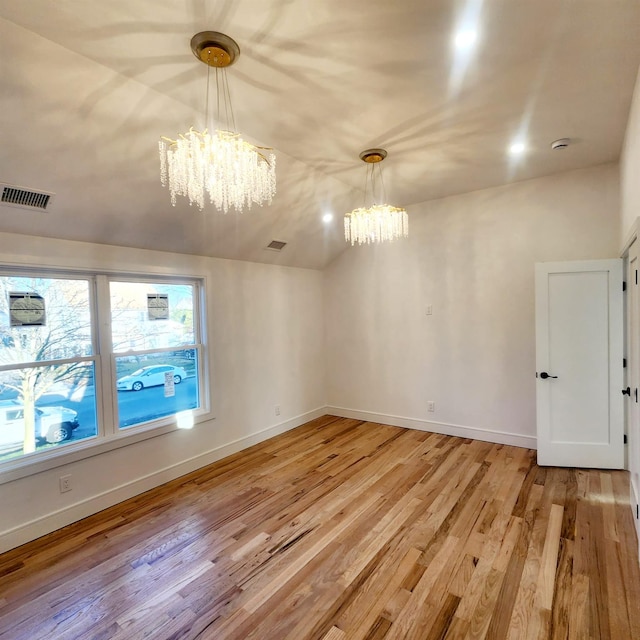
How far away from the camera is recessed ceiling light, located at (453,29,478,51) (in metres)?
A: 1.74

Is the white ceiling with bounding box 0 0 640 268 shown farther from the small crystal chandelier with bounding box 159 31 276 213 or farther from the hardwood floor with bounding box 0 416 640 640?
the hardwood floor with bounding box 0 416 640 640

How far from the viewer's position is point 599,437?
3441 mm

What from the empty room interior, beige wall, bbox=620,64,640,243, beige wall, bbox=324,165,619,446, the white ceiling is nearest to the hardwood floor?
the empty room interior

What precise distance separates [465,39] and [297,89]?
0.93 meters

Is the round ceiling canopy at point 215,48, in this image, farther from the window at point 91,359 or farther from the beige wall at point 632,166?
the beige wall at point 632,166

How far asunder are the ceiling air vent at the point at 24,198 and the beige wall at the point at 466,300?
359cm

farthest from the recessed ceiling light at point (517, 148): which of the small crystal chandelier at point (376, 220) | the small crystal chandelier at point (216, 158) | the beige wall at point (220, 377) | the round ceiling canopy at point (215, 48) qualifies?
the beige wall at point (220, 377)

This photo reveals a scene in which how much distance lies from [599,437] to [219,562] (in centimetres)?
348

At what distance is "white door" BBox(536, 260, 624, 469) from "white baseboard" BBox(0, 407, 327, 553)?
315 cm

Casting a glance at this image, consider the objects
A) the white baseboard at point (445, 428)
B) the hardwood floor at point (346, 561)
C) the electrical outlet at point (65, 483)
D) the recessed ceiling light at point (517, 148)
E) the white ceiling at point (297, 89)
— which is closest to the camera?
the white ceiling at point (297, 89)

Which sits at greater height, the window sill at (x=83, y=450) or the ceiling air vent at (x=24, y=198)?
the ceiling air vent at (x=24, y=198)

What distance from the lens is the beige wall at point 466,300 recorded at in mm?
3715

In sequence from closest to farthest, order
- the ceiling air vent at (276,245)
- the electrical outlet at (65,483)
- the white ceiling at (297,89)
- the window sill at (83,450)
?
1. the white ceiling at (297,89)
2. the window sill at (83,450)
3. the electrical outlet at (65,483)
4. the ceiling air vent at (276,245)

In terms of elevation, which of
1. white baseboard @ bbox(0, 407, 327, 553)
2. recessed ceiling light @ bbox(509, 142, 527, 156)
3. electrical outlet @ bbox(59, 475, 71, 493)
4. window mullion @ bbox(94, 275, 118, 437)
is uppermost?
recessed ceiling light @ bbox(509, 142, 527, 156)
